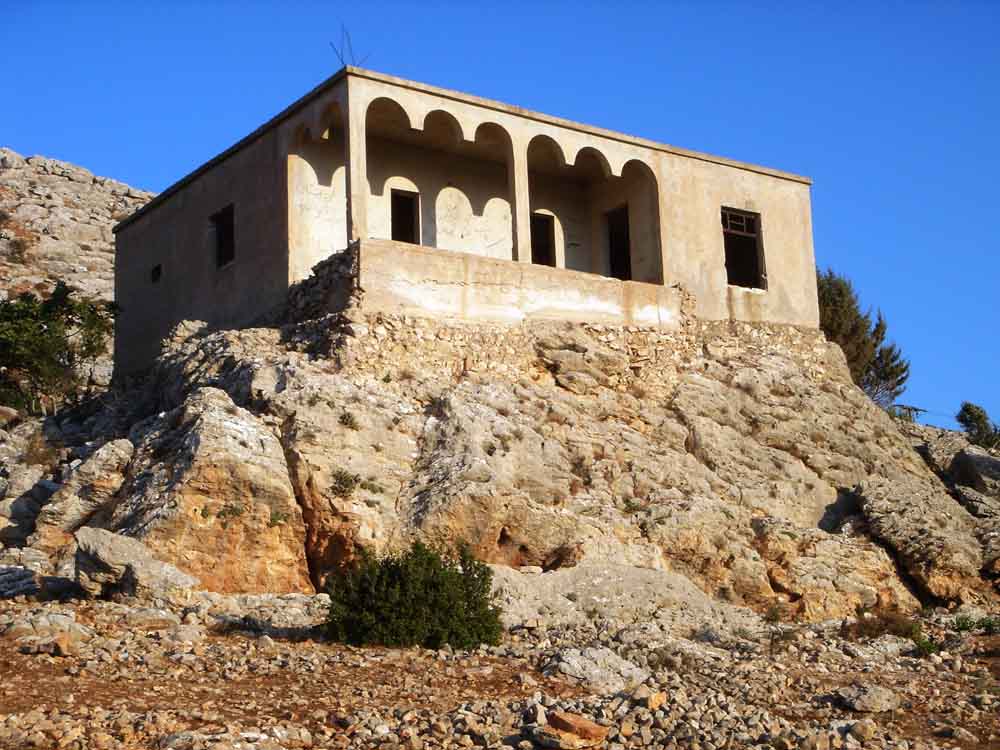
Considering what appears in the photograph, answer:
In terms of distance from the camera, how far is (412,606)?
1295 cm

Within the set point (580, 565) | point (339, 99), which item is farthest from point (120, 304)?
point (580, 565)

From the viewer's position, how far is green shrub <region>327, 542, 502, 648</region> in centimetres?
1282

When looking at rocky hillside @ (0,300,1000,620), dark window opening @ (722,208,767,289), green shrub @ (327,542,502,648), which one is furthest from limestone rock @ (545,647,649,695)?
dark window opening @ (722,208,767,289)

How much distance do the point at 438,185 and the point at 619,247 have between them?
161 inches

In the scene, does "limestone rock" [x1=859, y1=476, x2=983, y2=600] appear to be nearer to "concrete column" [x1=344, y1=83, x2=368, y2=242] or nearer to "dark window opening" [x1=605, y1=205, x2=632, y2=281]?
"dark window opening" [x1=605, y1=205, x2=632, y2=281]

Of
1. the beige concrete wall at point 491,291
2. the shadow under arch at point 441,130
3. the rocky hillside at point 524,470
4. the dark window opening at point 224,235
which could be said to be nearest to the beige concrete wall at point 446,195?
the shadow under arch at point 441,130

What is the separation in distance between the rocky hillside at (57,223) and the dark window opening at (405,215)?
54.0 ft

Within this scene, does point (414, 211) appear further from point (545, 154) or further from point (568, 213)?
point (568, 213)

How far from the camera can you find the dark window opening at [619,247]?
24.0m

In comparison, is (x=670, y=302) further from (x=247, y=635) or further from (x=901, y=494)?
(x=247, y=635)

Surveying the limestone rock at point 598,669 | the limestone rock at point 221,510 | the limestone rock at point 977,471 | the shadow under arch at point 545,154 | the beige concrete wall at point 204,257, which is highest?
the shadow under arch at point 545,154

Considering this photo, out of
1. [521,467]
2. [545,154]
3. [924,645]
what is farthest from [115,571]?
[545,154]

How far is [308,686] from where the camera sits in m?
11.1

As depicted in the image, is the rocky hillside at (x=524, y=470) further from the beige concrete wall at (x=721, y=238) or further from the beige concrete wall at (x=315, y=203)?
the beige concrete wall at (x=315, y=203)
